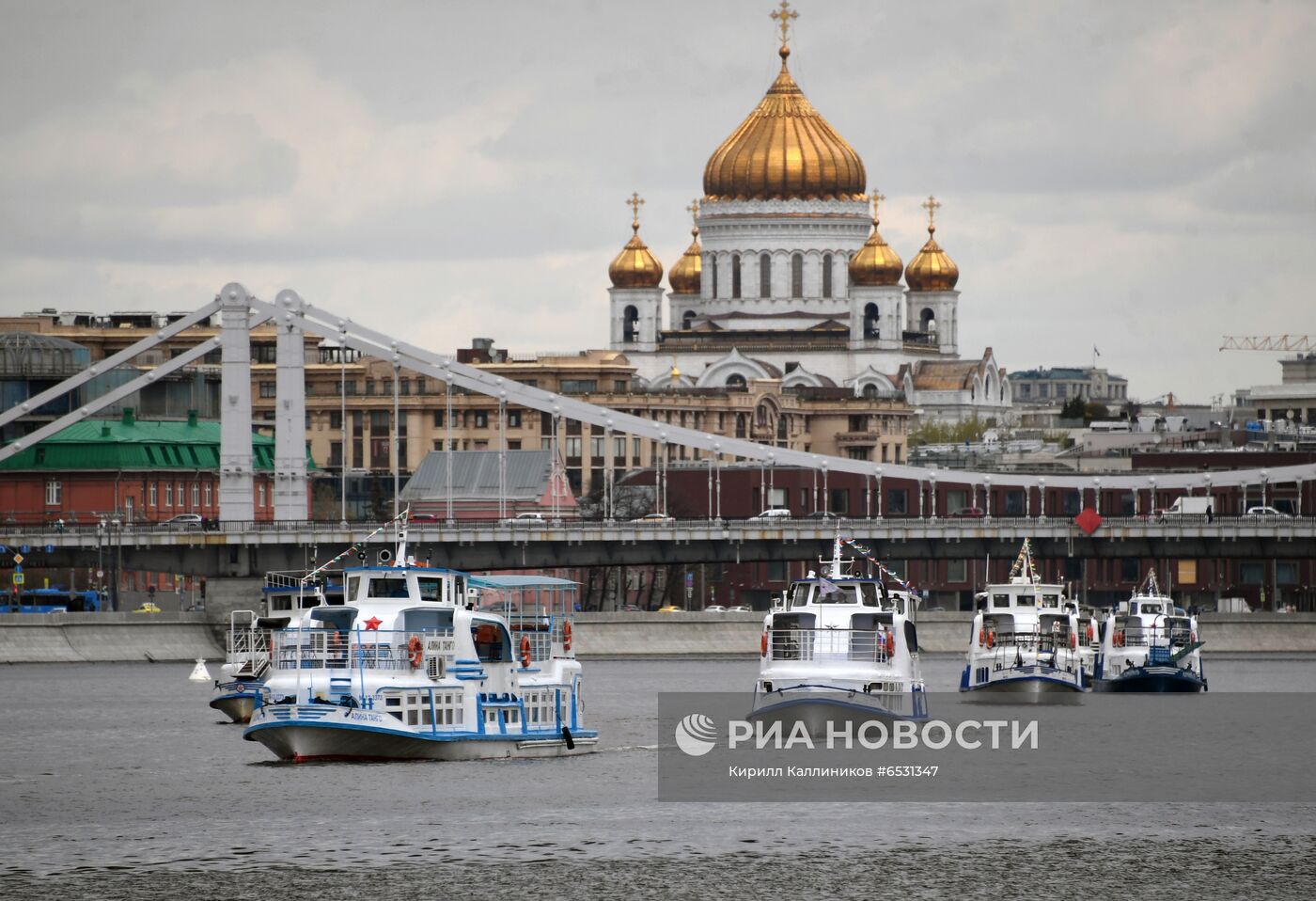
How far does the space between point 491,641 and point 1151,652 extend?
35.9m

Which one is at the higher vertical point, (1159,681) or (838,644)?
(838,644)

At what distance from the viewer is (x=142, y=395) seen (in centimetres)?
18162

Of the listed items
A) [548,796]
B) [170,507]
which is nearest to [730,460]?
[170,507]

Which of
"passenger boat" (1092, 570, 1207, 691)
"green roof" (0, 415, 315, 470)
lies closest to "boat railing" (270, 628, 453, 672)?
"passenger boat" (1092, 570, 1207, 691)

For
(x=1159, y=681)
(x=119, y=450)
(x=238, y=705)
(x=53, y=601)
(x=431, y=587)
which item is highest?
(x=119, y=450)

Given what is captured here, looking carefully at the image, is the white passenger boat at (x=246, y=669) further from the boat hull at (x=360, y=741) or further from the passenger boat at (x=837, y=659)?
the passenger boat at (x=837, y=659)

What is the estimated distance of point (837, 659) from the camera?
79.8 meters

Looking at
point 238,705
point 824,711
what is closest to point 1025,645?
point 824,711

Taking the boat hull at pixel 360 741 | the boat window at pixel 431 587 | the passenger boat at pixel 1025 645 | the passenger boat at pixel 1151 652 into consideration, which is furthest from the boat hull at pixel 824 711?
the passenger boat at pixel 1151 652

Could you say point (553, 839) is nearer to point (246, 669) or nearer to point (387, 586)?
point (387, 586)

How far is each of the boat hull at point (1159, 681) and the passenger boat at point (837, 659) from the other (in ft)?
78.3

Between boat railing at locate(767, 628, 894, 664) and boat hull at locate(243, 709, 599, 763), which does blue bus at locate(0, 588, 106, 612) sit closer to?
boat railing at locate(767, 628, 894, 664)

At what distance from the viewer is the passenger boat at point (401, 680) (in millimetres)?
72688

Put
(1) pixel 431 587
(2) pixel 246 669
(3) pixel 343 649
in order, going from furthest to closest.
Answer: (2) pixel 246 669 → (1) pixel 431 587 → (3) pixel 343 649
